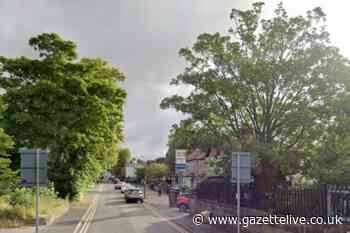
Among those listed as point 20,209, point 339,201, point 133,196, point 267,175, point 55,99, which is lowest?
point 133,196

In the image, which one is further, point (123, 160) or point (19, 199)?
point (123, 160)

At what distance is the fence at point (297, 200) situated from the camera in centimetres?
1523

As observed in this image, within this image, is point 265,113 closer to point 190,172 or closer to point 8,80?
point 8,80

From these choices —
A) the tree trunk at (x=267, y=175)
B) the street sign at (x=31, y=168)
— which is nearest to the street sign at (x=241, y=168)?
the street sign at (x=31, y=168)

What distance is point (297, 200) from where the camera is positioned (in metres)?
17.9

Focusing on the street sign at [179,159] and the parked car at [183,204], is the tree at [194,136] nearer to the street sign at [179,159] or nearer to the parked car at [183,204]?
the street sign at [179,159]

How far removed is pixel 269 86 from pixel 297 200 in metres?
6.91

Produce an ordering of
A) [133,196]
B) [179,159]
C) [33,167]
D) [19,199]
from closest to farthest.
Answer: [33,167] → [19,199] → [179,159] → [133,196]

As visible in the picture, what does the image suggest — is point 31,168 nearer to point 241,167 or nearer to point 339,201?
point 241,167

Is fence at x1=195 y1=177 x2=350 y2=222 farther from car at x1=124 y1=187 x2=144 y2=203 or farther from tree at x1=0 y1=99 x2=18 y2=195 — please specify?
car at x1=124 y1=187 x2=144 y2=203

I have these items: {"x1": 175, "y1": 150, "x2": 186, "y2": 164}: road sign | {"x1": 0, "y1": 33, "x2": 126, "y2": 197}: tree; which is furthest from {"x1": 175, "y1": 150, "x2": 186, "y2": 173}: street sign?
{"x1": 0, "y1": 33, "x2": 126, "y2": 197}: tree

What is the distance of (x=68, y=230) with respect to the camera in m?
22.5

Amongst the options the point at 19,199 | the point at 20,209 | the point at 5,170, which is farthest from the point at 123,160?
the point at 5,170

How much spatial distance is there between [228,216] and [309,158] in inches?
216
